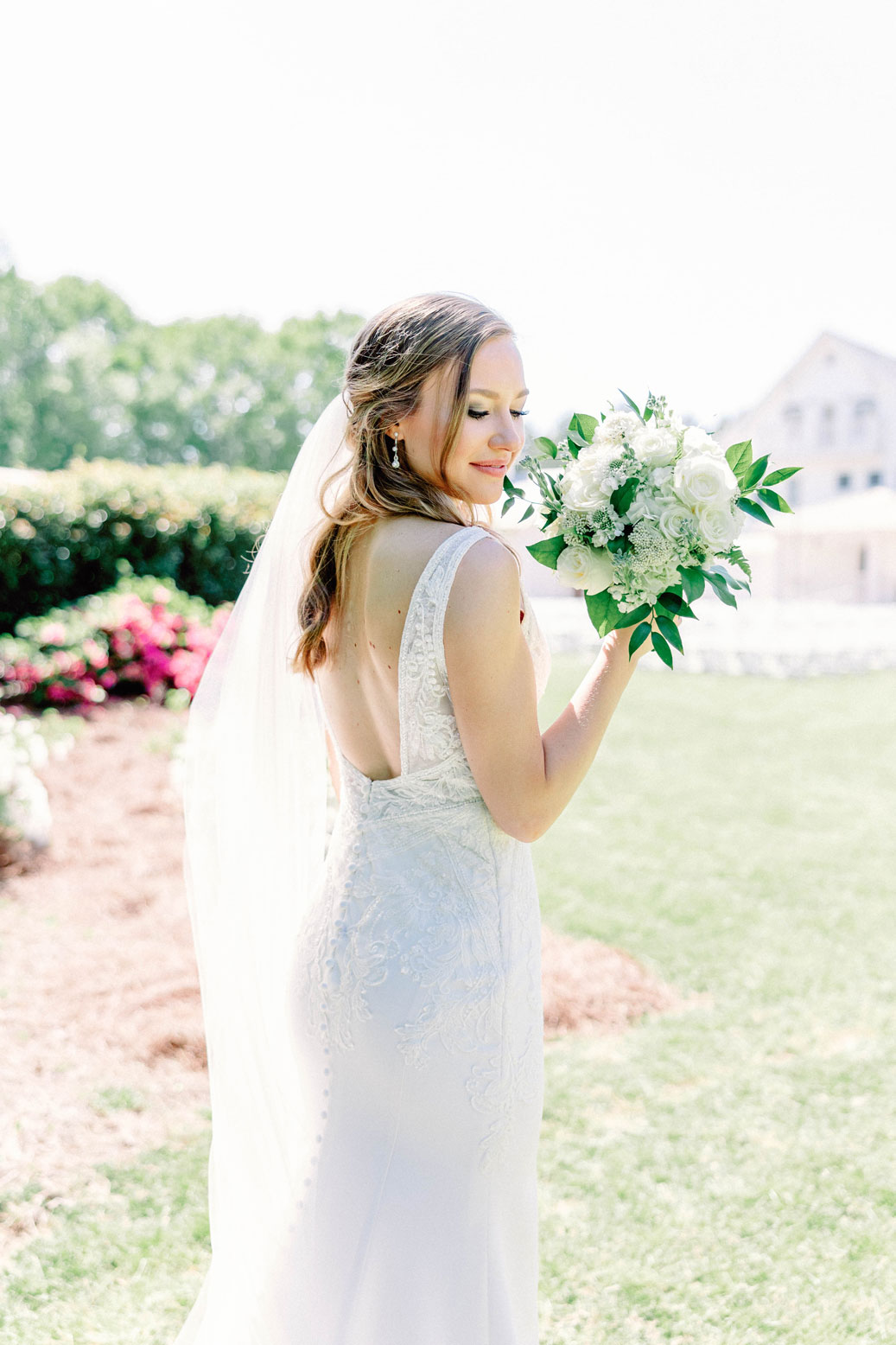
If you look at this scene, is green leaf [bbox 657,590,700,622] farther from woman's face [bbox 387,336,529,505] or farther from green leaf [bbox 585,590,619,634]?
woman's face [bbox 387,336,529,505]

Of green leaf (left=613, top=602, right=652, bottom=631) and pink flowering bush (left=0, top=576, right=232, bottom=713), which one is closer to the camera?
green leaf (left=613, top=602, right=652, bottom=631)

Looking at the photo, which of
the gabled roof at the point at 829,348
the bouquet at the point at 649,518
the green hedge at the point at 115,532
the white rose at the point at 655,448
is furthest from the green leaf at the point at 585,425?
the gabled roof at the point at 829,348

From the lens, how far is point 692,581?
2023 mm

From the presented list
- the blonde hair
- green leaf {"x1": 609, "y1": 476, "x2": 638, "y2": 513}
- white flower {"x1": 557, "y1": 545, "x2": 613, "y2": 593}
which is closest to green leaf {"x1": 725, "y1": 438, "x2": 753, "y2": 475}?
green leaf {"x1": 609, "y1": 476, "x2": 638, "y2": 513}

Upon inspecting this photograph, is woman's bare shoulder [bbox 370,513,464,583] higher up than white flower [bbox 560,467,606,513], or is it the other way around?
white flower [bbox 560,467,606,513]

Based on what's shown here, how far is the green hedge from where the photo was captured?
13211mm

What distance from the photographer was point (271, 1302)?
2174 millimetres

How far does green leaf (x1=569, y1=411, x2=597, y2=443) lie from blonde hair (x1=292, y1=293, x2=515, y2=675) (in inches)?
10.7

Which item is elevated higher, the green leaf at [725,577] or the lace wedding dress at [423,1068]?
the green leaf at [725,577]

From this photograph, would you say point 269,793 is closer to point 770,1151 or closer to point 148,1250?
point 148,1250

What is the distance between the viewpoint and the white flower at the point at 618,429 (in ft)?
7.09

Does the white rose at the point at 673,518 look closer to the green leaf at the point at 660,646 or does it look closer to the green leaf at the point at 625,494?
the green leaf at the point at 625,494

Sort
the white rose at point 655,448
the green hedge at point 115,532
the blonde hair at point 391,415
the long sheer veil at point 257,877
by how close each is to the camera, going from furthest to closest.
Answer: the green hedge at point 115,532
the long sheer veil at point 257,877
the white rose at point 655,448
the blonde hair at point 391,415

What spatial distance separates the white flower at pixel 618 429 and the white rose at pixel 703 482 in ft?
0.52
